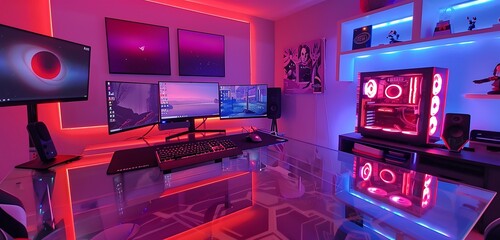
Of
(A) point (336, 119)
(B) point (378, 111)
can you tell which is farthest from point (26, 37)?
(A) point (336, 119)

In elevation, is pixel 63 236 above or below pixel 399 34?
below

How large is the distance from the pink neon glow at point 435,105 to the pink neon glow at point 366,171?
0.93 meters

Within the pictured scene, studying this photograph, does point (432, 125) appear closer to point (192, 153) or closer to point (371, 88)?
point (371, 88)

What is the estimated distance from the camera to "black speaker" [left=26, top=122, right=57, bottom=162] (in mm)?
1065

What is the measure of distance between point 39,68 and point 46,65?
0.04 metres

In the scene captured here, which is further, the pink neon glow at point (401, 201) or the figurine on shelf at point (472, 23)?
the figurine on shelf at point (472, 23)

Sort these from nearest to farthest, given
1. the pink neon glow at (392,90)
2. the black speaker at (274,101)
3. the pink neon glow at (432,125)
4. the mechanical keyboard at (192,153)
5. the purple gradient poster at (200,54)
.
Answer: the mechanical keyboard at (192,153)
the pink neon glow at (432,125)
the pink neon glow at (392,90)
the purple gradient poster at (200,54)
the black speaker at (274,101)

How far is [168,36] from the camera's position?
8.01ft

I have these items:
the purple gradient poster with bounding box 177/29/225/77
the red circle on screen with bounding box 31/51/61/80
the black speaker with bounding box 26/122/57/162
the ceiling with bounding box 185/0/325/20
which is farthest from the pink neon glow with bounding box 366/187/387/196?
the ceiling with bounding box 185/0/325/20

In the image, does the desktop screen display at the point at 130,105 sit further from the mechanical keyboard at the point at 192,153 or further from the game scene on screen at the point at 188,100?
the mechanical keyboard at the point at 192,153

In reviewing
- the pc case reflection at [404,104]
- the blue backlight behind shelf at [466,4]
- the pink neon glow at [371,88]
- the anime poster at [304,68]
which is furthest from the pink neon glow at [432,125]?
the anime poster at [304,68]

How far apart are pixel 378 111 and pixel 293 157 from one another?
1110 mm

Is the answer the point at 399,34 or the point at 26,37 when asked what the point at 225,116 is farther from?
the point at 399,34

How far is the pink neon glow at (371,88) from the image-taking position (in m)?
1.93
